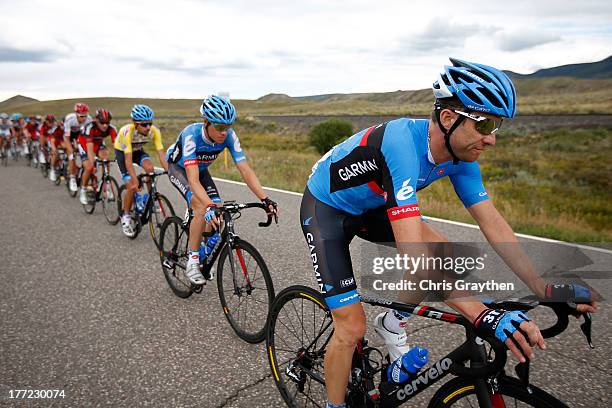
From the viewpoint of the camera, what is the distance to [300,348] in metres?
3.04

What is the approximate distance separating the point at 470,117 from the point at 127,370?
3.18m

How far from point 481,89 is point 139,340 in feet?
11.6

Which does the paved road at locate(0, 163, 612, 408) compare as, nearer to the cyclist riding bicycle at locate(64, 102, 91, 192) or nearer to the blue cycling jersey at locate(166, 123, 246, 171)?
the blue cycling jersey at locate(166, 123, 246, 171)

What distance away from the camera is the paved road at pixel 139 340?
319 centimetres

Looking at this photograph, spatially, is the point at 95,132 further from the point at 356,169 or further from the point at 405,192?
the point at 405,192

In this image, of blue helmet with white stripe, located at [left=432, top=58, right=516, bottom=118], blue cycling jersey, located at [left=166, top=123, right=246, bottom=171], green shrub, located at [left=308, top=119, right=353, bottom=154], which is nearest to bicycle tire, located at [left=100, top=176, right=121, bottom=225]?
blue cycling jersey, located at [left=166, top=123, right=246, bottom=171]

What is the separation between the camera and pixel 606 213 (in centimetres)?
1133

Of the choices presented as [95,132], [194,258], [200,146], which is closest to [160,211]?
[200,146]

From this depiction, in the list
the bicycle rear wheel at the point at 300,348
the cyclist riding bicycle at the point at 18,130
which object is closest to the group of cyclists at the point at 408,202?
the bicycle rear wheel at the point at 300,348

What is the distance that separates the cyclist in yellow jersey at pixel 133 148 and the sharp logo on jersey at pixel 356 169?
4437mm

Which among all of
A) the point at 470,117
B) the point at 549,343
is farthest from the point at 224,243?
the point at 549,343

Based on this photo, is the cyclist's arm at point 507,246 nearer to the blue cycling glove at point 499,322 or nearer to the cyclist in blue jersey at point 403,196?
the cyclist in blue jersey at point 403,196

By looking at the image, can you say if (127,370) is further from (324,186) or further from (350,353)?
(324,186)

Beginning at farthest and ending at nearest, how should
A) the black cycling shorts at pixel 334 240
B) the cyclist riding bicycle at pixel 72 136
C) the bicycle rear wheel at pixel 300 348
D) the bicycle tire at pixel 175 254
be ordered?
the cyclist riding bicycle at pixel 72 136, the bicycle tire at pixel 175 254, the bicycle rear wheel at pixel 300 348, the black cycling shorts at pixel 334 240
